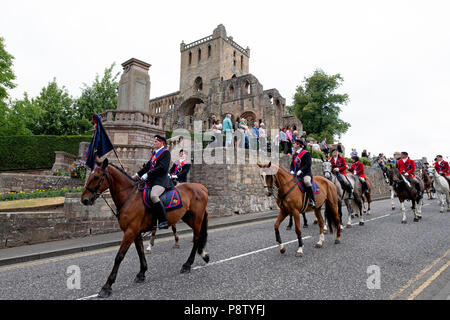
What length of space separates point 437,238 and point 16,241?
1286cm

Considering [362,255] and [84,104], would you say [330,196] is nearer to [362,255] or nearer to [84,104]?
[362,255]

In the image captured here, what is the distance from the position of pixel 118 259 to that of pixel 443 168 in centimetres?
1689

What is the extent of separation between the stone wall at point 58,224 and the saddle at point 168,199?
5114 millimetres

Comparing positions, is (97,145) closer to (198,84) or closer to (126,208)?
(126,208)

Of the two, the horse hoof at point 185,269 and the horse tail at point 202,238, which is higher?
the horse tail at point 202,238

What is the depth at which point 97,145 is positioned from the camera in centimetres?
474

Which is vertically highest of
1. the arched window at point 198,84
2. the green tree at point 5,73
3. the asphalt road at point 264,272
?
the arched window at point 198,84

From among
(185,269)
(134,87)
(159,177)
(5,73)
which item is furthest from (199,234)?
(5,73)

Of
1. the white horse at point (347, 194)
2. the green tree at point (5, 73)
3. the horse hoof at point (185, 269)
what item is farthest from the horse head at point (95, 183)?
the green tree at point (5, 73)

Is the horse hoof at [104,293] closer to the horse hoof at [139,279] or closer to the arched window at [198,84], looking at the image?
the horse hoof at [139,279]

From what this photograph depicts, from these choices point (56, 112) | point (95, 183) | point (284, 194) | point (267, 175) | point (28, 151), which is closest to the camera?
point (95, 183)

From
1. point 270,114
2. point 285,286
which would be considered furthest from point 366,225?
point 270,114

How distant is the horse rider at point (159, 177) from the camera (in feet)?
15.6

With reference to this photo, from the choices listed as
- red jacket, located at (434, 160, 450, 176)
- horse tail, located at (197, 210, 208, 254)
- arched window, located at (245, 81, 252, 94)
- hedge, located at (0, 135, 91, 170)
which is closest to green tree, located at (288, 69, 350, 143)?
arched window, located at (245, 81, 252, 94)
